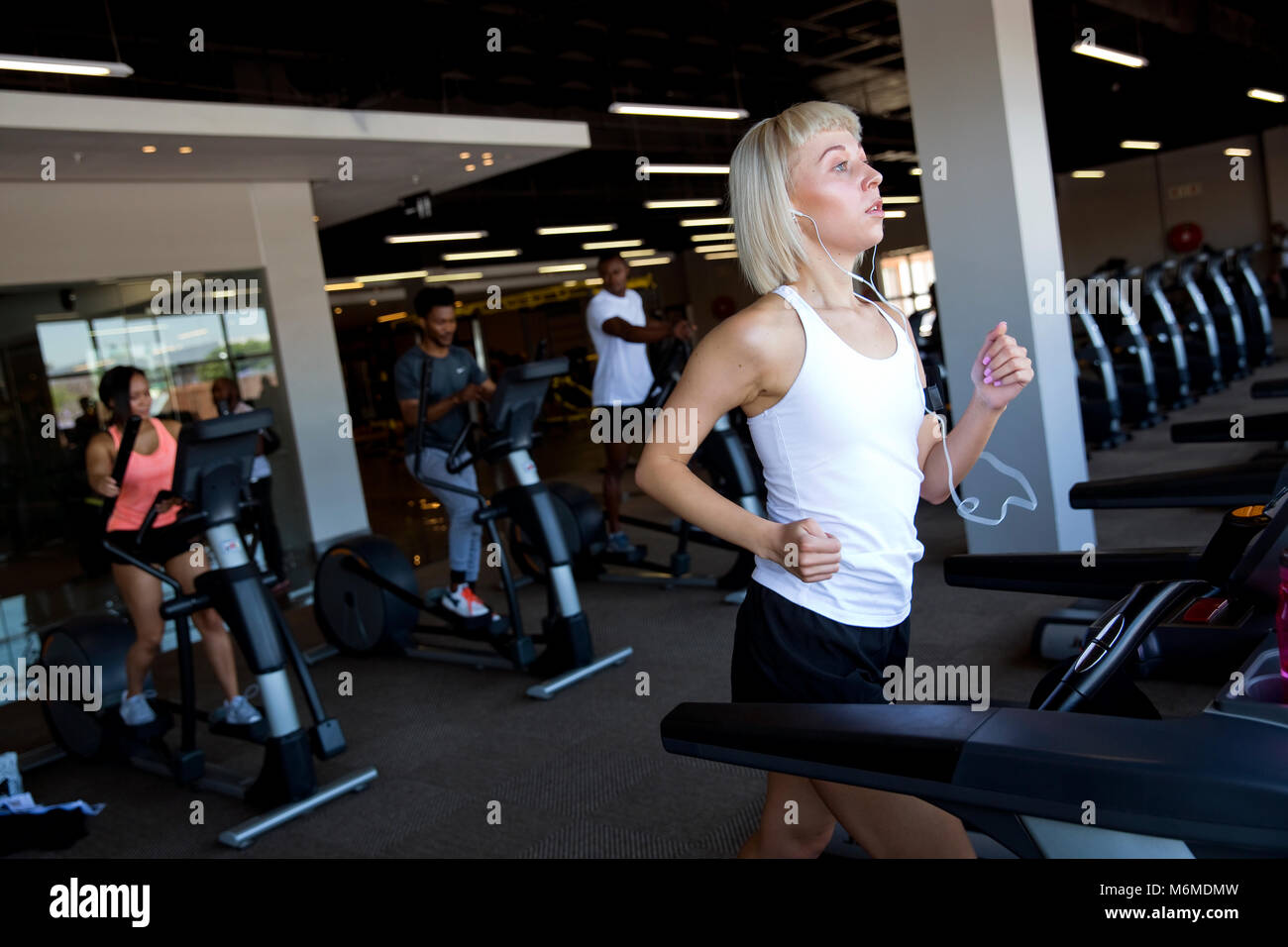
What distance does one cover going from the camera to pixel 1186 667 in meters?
2.95

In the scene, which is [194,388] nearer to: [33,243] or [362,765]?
[33,243]

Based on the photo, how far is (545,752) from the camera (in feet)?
10.6

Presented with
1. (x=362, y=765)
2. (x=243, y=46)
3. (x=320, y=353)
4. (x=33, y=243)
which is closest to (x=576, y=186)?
(x=243, y=46)

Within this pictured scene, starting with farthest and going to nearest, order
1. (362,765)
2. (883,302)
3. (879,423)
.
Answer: (362,765)
(883,302)
(879,423)

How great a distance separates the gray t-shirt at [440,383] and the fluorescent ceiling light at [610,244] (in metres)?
12.6

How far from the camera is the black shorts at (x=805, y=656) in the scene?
1413mm

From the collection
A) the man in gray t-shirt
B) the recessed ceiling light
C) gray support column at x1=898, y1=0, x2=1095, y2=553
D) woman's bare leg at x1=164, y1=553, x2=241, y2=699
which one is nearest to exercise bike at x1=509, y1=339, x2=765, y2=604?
the man in gray t-shirt

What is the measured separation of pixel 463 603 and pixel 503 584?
27 centimetres

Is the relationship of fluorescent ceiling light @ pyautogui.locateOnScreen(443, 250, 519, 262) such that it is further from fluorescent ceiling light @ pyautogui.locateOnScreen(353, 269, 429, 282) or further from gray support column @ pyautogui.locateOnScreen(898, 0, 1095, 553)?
gray support column @ pyautogui.locateOnScreen(898, 0, 1095, 553)

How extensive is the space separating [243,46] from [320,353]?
252cm

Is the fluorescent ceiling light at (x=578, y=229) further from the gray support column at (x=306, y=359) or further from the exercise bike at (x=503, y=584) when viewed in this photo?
the exercise bike at (x=503, y=584)

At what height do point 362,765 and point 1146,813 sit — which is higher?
point 1146,813

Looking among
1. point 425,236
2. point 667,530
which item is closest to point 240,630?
point 667,530

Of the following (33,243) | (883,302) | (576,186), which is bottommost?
(883,302)
